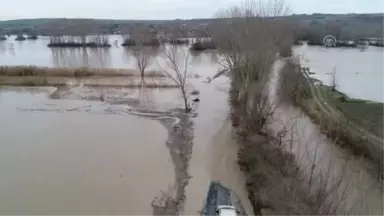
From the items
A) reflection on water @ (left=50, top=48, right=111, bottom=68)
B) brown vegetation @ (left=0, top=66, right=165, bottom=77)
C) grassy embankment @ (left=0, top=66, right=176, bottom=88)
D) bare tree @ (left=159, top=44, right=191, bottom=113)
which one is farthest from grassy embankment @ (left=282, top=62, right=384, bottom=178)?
reflection on water @ (left=50, top=48, right=111, bottom=68)

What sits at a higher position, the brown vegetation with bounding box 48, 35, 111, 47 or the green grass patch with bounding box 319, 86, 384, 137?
the brown vegetation with bounding box 48, 35, 111, 47

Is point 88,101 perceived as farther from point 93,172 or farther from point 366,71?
point 366,71

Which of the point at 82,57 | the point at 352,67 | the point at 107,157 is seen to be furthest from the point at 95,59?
the point at 107,157

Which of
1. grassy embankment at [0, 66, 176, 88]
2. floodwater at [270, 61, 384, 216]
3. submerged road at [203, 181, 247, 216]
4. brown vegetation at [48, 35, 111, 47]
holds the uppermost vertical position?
brown vegetation at [48, 35, 111, 47]

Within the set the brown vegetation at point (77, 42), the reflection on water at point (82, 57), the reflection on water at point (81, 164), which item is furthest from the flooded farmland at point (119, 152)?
the brown vegetation at point (77, 42)

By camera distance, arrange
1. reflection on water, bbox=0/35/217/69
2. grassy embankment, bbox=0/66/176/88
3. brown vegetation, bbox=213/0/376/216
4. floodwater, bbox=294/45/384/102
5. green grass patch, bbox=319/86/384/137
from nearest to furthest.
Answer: brown vegetation, bbox=213/0/376/216 < green grass patch, bbox=319/86/384/137 < floodwater, bbox=294/45/384/102 < grassy embankment, bbox=0/66/176/88 < reflection on water, bbox=0/35/217/69

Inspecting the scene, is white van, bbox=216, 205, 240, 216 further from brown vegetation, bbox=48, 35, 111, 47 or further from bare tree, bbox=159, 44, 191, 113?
brown vegetation, bbox=48, 35, 111, 47
